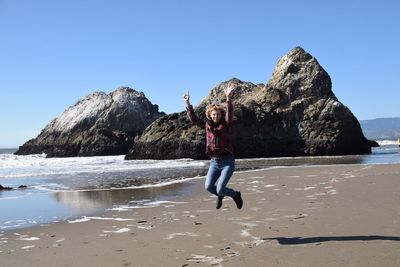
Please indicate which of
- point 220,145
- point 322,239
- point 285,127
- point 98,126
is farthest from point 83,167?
point 98,126

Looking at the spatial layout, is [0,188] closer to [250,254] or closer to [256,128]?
[250,254]

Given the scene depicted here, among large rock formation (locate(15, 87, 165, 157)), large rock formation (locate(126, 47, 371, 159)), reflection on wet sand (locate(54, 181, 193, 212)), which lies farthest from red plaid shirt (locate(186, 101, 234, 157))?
large rock formation (locate(15, 87, 165, 157))

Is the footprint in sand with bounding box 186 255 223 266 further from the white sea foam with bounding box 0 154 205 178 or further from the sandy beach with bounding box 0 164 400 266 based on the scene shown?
the white sea foam with bounding box 0 154 205 178

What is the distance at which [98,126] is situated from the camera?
6025 centimetres

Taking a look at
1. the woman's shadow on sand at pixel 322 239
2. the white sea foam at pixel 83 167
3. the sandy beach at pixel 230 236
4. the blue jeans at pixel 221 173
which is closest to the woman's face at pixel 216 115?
the blue jeans at pixel 221 173

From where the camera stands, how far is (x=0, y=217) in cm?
888

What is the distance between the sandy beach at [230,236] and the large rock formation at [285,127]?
1139 inches

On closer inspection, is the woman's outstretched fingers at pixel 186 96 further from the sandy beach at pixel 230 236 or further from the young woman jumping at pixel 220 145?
the sandy beach at pixel 230 236

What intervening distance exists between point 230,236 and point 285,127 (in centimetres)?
3579

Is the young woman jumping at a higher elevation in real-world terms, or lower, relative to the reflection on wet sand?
higher

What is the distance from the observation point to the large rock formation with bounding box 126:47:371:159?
38.8 meters

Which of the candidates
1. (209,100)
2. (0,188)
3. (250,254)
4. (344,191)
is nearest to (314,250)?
(250,254)

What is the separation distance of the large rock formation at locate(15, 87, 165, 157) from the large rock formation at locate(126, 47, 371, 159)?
14923mm

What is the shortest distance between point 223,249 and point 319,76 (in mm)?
40289
